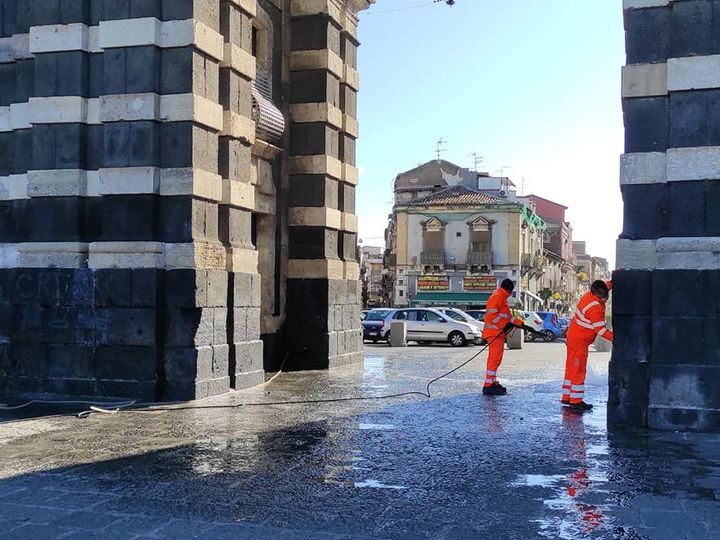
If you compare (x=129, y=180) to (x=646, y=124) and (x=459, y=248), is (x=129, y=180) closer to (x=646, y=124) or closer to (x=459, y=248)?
(x=646, y=124)

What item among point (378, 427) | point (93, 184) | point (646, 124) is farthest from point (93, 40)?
point (646, 124)

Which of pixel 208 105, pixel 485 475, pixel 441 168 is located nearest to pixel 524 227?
pixel 441 168

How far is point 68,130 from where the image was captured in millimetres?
10445

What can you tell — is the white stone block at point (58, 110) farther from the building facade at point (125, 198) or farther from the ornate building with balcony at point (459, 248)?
the ornate building with balcony at point (459, 248)

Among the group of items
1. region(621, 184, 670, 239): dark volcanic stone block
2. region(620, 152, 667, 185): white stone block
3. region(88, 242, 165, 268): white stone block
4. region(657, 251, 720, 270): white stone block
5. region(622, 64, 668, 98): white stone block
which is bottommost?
region(657, 251, 720, 270): white stone block

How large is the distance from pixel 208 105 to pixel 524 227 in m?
48.8

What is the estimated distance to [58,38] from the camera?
10.5 meters

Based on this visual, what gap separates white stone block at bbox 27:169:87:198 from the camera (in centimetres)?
1041

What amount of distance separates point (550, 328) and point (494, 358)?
2512cm

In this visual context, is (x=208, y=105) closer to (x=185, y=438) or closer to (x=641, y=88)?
(x=185, y=438)

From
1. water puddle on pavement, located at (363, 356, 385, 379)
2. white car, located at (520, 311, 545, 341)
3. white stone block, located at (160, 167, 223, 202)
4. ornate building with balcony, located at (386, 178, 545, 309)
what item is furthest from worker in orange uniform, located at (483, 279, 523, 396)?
ornate building with balcony, located at (386, 178, 545, 309)

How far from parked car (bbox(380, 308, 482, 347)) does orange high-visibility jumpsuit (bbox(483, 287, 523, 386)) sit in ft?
55.1

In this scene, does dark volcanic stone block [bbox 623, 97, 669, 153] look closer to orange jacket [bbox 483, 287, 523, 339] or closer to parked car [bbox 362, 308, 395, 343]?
orange jacket [bbox 483, 287, 523, 339]

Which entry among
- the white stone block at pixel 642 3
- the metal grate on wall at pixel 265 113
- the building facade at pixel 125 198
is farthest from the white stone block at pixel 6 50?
the white stone block at pixel 642 3
